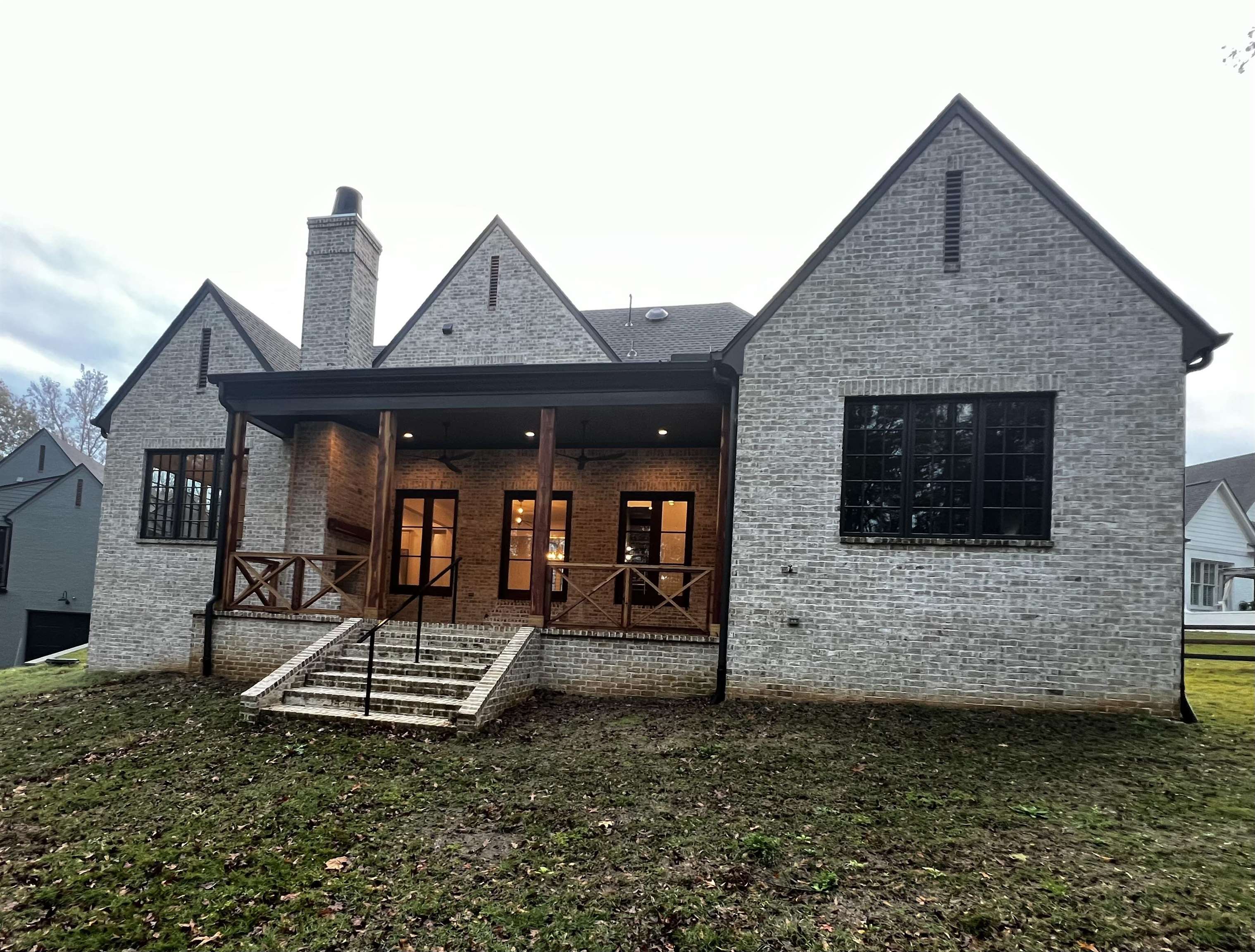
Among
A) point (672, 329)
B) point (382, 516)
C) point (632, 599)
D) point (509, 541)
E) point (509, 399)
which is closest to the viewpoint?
point (509, 399)

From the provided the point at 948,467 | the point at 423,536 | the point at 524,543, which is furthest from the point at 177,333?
the point at 948,467

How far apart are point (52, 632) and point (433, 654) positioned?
1990 centimetres

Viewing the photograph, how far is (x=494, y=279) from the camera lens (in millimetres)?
13641

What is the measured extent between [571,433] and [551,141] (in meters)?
30.0

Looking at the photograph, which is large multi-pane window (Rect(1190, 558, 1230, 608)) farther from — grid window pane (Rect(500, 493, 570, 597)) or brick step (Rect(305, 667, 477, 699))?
brick step (Rect(305, 667, 477, 699))

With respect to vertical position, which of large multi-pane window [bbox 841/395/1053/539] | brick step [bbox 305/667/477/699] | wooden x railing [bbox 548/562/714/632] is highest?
large multi-pane window [bbox 841/395/1053/539]

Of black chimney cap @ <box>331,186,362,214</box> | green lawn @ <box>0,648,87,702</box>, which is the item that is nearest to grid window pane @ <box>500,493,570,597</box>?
black chimney cap @ <box>331,186,362,214</box>

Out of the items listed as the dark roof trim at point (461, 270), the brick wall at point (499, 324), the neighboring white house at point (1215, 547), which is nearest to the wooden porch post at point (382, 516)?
the brick wall at point (499, 324)

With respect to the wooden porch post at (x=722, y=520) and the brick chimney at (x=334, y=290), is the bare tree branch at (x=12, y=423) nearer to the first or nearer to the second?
the brick chimney at (x=334, y=290)

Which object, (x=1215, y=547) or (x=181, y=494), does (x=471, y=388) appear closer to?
(x=181, y=494)

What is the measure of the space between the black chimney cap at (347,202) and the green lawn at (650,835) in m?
9.17

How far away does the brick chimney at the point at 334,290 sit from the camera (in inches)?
515

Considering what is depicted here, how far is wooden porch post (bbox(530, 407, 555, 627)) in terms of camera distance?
10.0 m

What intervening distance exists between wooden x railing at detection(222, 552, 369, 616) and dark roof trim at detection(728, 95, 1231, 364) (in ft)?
23.0
